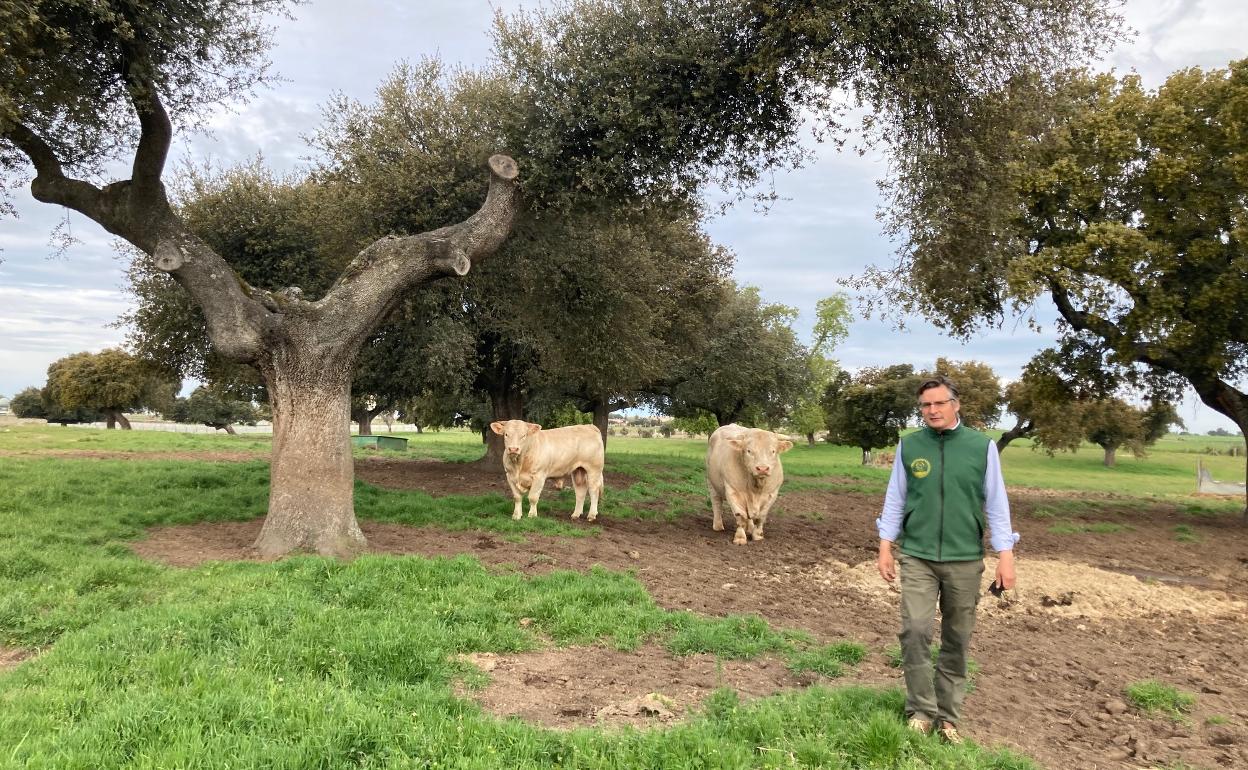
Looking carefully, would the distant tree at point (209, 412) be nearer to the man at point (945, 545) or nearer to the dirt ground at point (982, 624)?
the dirt ground at point (982, 624)

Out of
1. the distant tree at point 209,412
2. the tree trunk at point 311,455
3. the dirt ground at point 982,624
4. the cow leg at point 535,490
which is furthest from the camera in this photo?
the distant tree at point 209,412

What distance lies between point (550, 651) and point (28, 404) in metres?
111

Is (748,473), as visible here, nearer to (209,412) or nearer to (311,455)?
(311,455)

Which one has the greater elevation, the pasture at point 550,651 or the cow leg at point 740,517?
the cow leg at point 740,517

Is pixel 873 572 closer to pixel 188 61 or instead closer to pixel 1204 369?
pixel 1204 369

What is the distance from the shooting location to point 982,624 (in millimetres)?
7543

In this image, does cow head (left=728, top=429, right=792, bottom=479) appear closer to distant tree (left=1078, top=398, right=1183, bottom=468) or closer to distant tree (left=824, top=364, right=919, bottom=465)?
distant tree (left=1078, top=398, right=1183, bottom=468)

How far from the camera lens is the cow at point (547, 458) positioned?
1277 centimetres

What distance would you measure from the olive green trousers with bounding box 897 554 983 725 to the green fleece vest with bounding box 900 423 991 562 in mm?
112


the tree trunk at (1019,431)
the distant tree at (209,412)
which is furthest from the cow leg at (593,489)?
the distant tree at (209,412)

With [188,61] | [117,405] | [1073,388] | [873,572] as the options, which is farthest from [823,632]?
[117,405]

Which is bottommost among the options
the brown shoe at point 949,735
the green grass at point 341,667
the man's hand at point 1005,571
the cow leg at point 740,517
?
the brown shoe at point 949,735

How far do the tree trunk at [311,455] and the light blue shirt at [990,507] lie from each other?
24.0 feet

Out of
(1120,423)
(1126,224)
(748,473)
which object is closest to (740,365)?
(1126,224)
